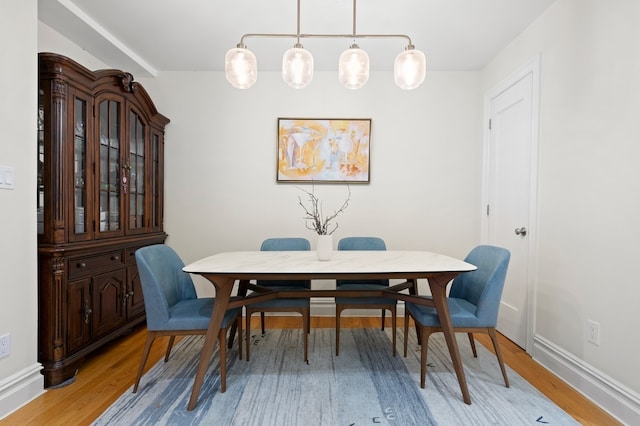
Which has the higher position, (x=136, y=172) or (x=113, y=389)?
(x=136, y=172)

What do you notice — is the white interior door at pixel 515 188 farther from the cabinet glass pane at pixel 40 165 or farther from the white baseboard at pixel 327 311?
the cabinet glass pane at pixel 40 165

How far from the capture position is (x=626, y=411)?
1667mm

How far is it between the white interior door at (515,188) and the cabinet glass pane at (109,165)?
A: 3.31 metres

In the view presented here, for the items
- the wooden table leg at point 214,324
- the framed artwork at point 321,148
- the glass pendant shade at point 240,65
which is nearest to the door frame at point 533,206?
the framed artwork at point 321,148

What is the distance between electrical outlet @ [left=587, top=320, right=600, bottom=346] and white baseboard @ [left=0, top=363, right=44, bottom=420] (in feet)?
10.9

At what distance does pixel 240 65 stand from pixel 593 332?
262cm

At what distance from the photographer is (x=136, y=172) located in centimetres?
293

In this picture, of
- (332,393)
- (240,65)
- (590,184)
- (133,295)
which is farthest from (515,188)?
(133,295)

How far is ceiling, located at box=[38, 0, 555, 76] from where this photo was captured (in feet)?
7.57

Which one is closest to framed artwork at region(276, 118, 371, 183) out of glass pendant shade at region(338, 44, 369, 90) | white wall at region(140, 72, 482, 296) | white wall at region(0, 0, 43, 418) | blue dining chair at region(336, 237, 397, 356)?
white wall at region(140, 72, 482, 296)

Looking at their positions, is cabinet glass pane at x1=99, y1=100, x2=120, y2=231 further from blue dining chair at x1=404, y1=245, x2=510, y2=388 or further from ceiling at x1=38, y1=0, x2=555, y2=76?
blue dining chair at x1=404, y1=245, x2=510, y2=388

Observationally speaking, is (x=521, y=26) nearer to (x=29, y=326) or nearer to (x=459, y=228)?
(x=459, y=228)

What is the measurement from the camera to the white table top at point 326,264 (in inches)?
71.7

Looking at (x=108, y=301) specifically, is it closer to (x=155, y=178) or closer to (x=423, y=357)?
(x=155, y=178)
